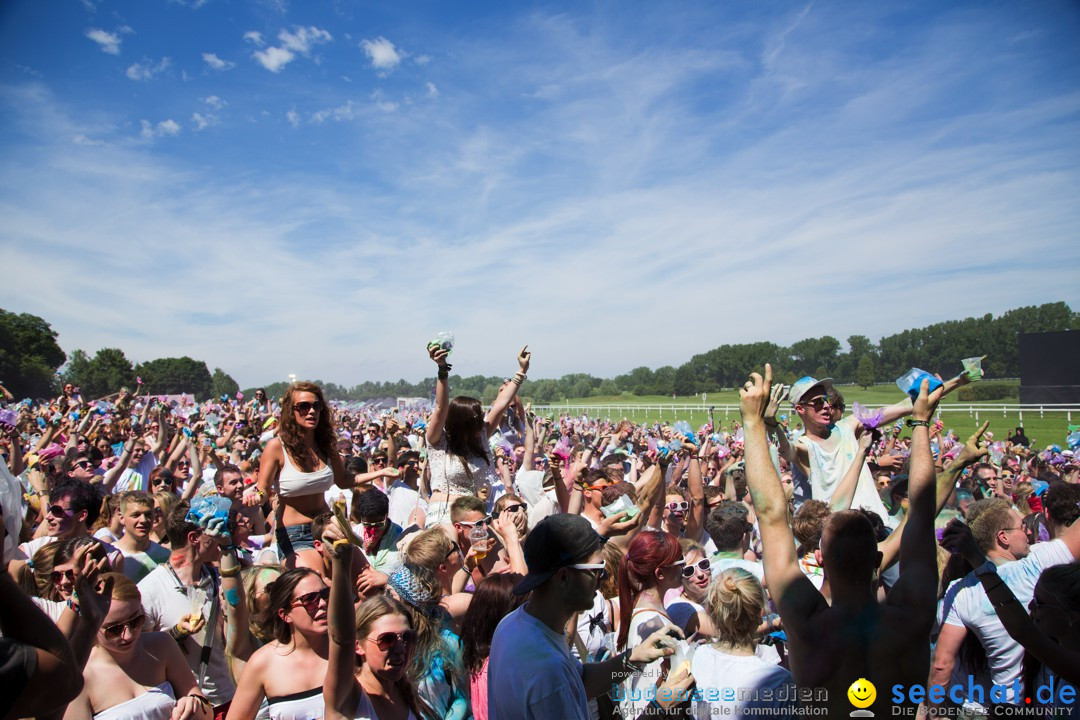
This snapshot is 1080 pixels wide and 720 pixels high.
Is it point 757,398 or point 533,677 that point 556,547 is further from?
point 757,398

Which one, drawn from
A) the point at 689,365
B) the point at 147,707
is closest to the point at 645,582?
the point at 147,707

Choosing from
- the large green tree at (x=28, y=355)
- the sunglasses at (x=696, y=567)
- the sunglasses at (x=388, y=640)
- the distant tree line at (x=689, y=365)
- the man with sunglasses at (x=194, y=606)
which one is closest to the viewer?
the sunglasses at (x=388, y=640)

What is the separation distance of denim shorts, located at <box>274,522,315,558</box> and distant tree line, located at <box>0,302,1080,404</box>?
1.16 metres

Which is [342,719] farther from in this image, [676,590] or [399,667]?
[676,590]

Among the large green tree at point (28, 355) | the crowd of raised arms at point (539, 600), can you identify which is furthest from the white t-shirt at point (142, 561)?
the large green tree at point (28, 355)

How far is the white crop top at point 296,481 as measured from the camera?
14.6 feet

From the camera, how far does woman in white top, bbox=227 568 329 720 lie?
2.89m

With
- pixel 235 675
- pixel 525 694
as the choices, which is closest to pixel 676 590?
pixel 525 694

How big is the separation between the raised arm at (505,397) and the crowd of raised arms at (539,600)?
2 centimetres

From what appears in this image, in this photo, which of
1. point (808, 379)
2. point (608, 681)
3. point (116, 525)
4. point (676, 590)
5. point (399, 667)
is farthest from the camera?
point (116, 525)

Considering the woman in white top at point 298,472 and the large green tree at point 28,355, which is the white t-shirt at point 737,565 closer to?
the woman in white top at point 298,472

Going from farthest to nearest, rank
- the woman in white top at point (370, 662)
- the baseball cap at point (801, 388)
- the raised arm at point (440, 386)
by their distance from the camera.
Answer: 1. the baseball cap at point (801, 388)
2. the raised arm at point (440, 386)
3. the woman in white top at point (370, 662)

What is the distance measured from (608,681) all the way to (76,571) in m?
1.99

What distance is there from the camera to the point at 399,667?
2906 mm
